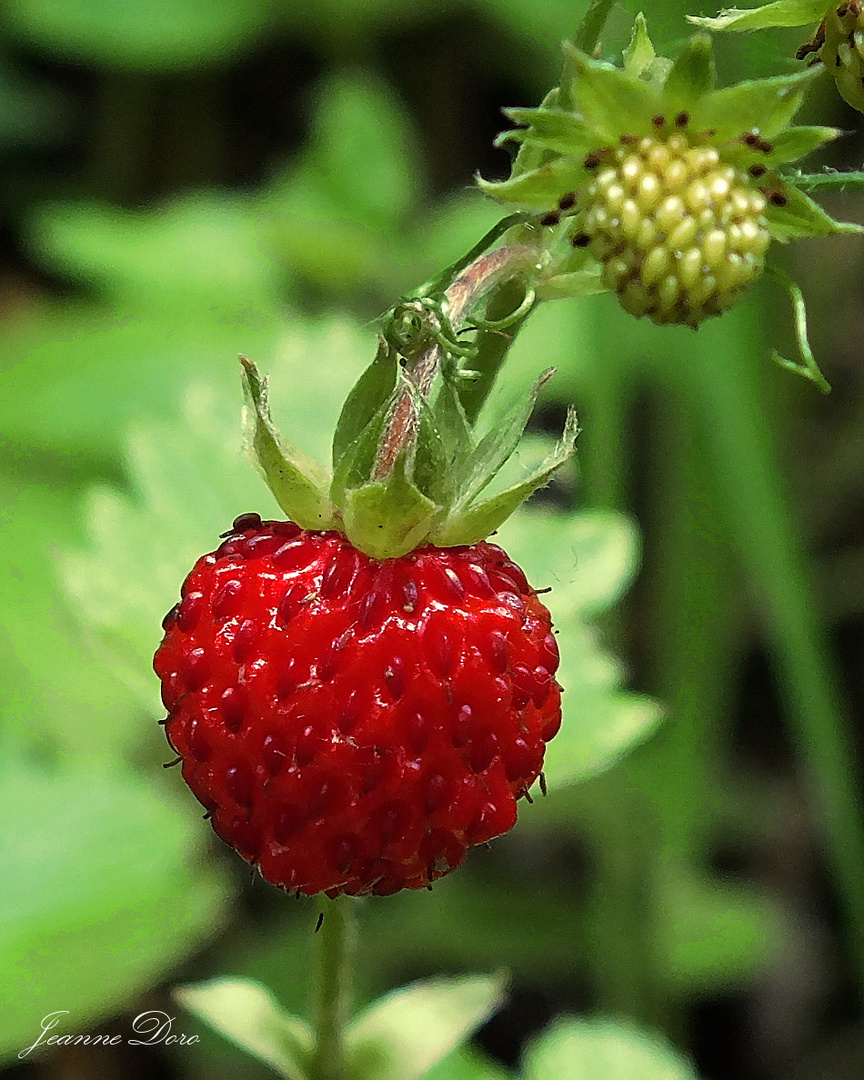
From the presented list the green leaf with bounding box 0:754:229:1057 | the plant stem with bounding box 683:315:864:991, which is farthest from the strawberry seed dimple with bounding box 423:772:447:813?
the plant stem with bounding box 683:315:864:991

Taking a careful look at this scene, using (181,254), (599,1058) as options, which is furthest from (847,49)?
(181,254)

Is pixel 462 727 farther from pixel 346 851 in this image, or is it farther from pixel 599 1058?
pixel 599 1058

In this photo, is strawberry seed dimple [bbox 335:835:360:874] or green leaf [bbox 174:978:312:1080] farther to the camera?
green leaf [bbox 174:978:312:1080]

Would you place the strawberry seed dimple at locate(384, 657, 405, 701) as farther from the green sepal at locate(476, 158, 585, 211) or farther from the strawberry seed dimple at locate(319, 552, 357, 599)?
the green sepal at locate(476, 158, 585, 211)

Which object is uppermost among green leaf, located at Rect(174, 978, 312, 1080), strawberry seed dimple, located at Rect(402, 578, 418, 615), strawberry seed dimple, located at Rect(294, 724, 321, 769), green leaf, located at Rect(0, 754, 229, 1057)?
strawberry seed dimple, located at Rect(402, 578, 418, 615)

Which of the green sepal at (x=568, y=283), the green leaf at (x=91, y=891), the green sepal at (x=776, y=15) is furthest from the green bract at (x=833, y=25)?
the green leaf at (x=91, y=891)
